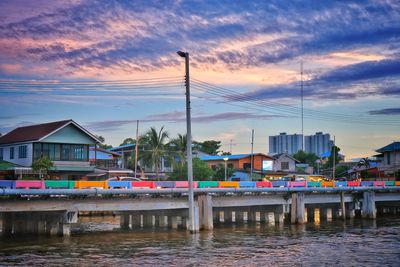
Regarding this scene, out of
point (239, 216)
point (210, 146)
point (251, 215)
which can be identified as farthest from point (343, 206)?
point (210, 146)

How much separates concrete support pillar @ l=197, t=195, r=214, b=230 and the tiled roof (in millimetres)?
20256

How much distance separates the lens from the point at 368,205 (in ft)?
225

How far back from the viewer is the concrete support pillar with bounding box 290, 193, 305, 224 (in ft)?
192

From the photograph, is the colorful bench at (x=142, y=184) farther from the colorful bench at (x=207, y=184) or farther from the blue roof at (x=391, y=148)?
the blue roof at (x=391, y=148)

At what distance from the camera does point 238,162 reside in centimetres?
10250

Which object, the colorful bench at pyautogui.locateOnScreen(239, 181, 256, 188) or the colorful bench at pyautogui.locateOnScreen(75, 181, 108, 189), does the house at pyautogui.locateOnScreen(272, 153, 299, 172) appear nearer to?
the colorful bench at pyautogui.locateOnScreen(239, 181, 256, 188)

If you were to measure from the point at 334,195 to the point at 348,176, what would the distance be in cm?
6598

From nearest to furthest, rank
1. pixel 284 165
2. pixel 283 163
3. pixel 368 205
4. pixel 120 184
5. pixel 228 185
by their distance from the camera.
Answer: pixel 120 184, pixel 228 185, pixel 368 205, pixel 283 163, pixel 284 165

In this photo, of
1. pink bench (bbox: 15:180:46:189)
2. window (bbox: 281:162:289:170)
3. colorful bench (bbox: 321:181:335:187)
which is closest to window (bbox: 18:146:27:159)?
pink bench (bbox: 15:180:46:189)

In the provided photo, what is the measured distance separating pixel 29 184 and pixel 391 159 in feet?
226

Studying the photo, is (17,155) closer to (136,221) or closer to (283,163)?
(136,221)

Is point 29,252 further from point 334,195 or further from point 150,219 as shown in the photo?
point 334,195

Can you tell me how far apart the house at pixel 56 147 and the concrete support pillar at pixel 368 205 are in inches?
1330

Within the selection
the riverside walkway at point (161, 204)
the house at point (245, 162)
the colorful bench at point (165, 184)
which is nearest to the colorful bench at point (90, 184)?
the riverside walkway at point (161, 204)
